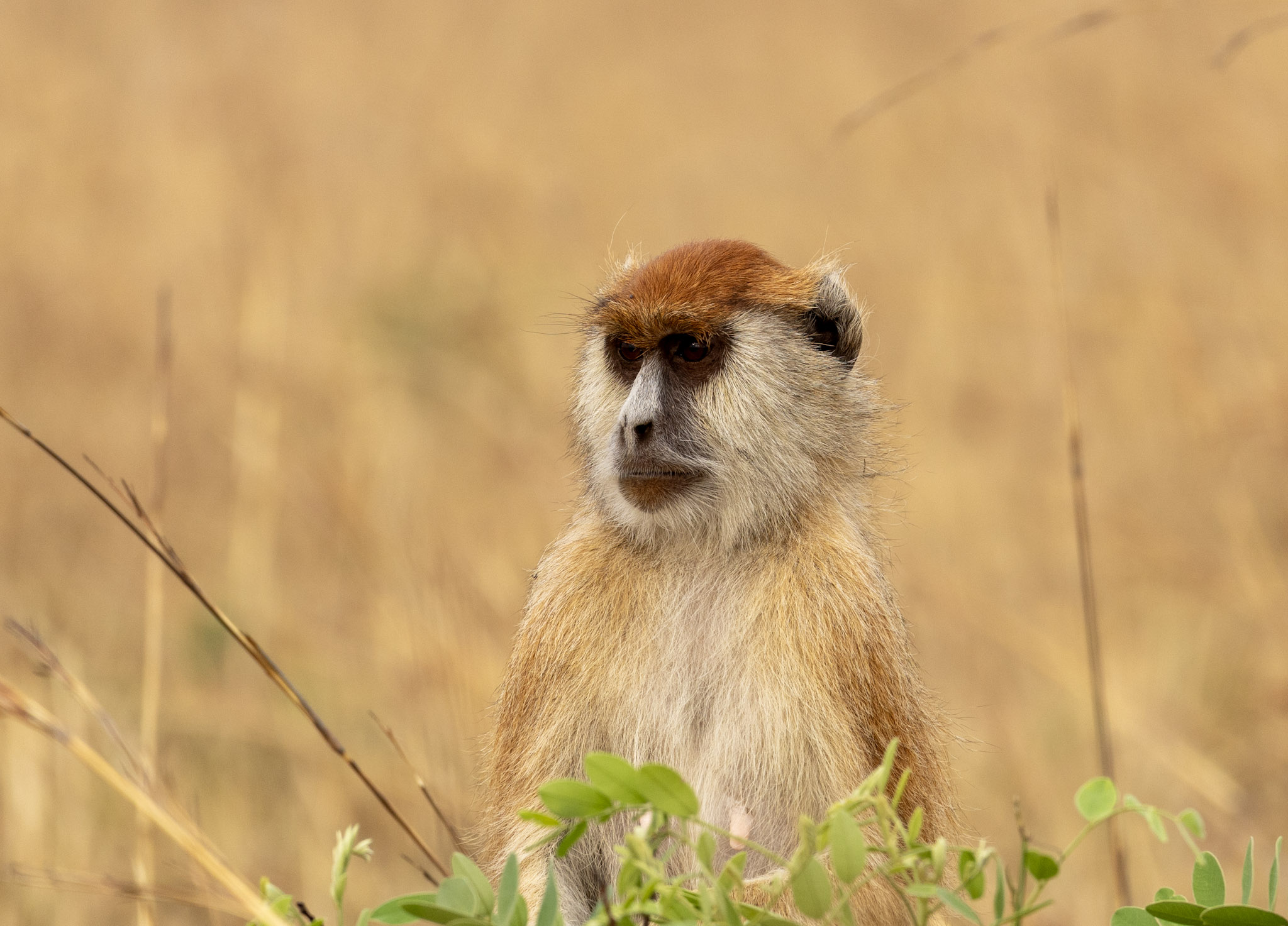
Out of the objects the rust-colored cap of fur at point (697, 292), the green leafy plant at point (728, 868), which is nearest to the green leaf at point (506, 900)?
the green leafy plant at point (728, 868)

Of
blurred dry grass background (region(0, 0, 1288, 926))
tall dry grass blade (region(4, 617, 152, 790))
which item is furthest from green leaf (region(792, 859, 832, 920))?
blurred dry grass background (region(0, 0, 1288, 926))

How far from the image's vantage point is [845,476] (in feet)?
8.24

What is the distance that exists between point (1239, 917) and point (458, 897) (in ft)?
2.30

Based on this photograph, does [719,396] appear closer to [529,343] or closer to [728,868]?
[728,868]

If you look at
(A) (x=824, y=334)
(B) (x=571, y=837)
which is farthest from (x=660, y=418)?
(B) (x=571, y=837)

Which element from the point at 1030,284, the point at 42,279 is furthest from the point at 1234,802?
the point at 42,279

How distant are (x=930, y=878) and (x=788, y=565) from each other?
3.78ft

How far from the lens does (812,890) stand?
113cm

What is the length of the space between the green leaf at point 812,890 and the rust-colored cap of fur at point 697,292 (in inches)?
57.1

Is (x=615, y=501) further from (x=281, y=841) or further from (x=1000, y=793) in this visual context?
(x=1000, y=793)

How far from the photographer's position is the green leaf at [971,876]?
1208 millimetres

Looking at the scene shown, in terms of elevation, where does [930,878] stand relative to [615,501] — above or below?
below

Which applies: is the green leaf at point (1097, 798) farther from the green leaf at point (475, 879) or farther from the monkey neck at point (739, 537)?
the monkey neck at point (739, 537)

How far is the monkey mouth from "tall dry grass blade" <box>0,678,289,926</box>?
A: 3.02 ft
